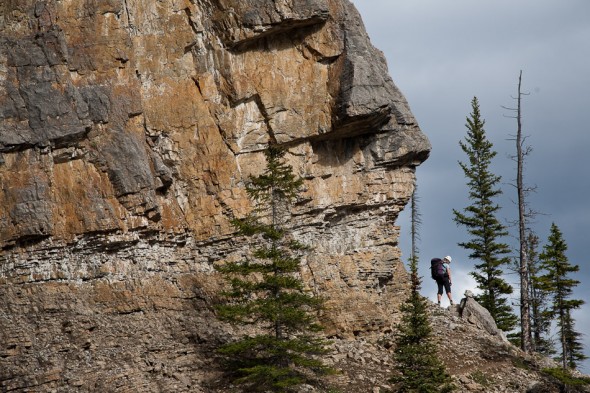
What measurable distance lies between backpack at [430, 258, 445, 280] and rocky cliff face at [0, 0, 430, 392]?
2494 mm

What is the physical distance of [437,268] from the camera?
36062 millimetres

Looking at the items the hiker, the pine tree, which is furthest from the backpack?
the pine tree

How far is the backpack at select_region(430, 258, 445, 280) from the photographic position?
118 ft

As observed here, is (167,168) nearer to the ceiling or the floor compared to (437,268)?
nearer to the ceiling

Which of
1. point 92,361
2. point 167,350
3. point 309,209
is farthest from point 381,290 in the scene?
point 92,361

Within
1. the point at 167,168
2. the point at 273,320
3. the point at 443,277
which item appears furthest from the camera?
Answer: the point at 443,277

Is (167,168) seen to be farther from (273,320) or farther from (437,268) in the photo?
A: (437,268)

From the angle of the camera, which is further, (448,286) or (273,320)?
(448,286)

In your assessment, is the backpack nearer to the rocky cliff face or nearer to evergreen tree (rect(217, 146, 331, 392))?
the rocky cliff face

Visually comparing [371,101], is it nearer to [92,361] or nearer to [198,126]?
[198,126]

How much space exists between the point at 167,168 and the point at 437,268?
1322 centimetres

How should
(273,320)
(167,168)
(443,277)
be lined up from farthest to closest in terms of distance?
(443,277)
(167,168)
(273,320)

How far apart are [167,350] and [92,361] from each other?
2609 mm

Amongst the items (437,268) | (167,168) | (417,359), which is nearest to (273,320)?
(417,359)
